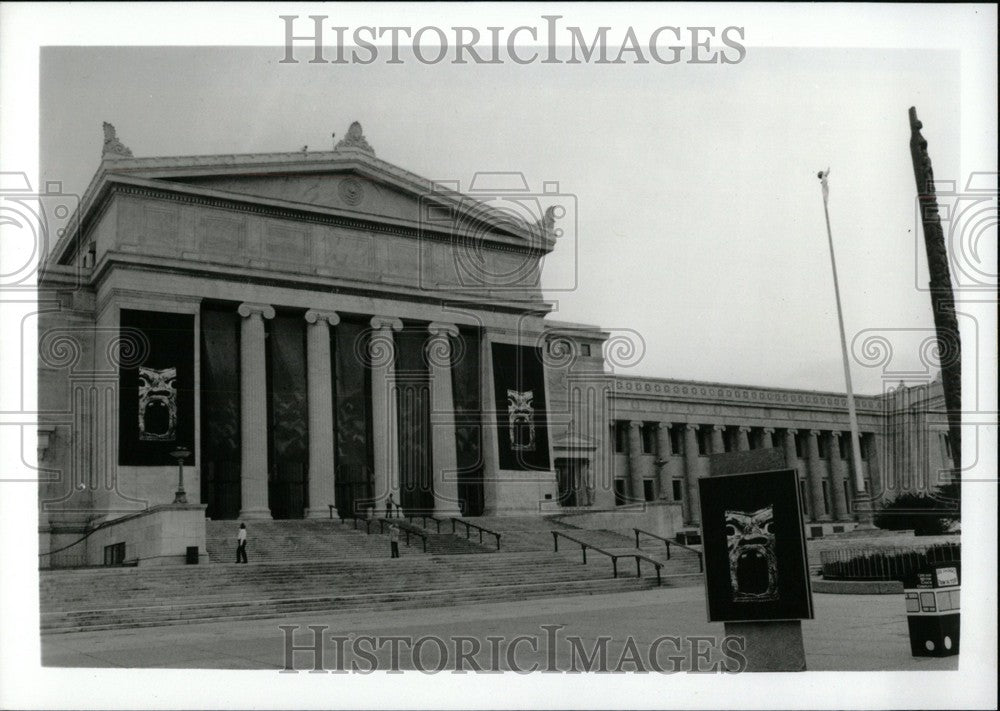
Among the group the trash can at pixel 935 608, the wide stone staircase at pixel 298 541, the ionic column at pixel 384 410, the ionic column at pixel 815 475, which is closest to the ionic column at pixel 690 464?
the ionic column at pixel 815 475

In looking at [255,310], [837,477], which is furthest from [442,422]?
[837,477]

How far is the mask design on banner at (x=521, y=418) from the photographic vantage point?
3544 centimetres

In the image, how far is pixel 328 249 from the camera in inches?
1405

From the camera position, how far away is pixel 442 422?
36.1 meters

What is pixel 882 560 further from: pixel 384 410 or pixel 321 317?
pixel 321 317

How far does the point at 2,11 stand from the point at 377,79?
7.72 m

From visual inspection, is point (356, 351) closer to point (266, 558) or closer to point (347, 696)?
point (266, 558)

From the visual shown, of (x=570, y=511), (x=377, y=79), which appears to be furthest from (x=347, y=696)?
(x=570, y=511)

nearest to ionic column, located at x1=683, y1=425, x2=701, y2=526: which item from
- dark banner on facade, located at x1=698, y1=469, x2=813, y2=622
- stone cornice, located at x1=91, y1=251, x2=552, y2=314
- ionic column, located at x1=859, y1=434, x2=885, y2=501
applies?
ionic column, located at x1=859, y1=434, x2=885, y2=501

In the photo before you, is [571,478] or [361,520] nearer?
[361,520]

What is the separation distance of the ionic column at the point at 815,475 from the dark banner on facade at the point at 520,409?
67.8 feet

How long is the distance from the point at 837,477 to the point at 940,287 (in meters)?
37.0

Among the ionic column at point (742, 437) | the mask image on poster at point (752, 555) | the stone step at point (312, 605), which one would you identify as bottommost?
the stone step at point (312, 605)

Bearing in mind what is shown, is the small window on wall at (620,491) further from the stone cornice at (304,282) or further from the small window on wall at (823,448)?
the stone cornice at (304,282)
